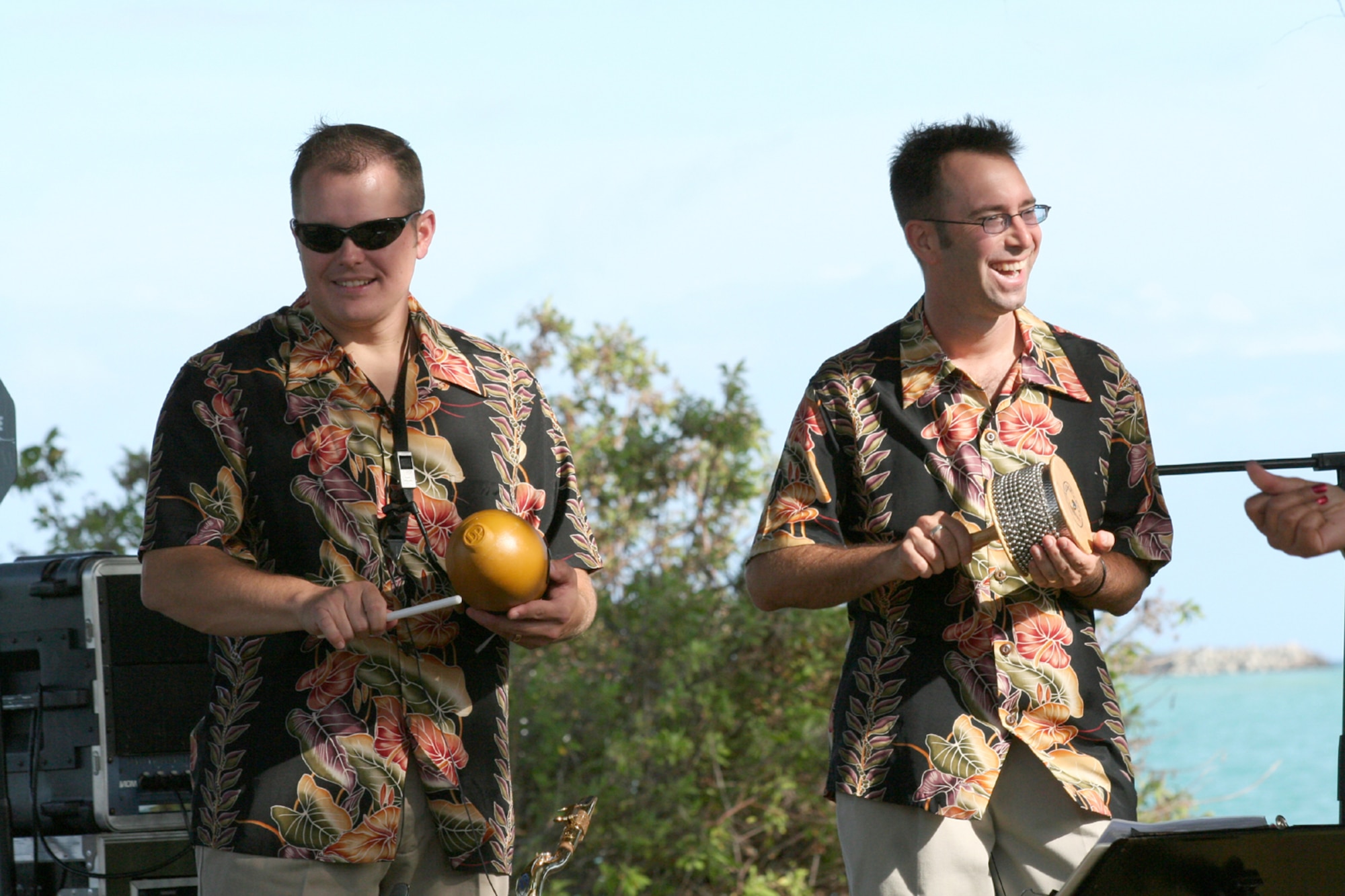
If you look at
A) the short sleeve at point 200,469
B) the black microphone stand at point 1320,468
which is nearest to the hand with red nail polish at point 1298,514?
Result: the black microphone stand at point 1320,468

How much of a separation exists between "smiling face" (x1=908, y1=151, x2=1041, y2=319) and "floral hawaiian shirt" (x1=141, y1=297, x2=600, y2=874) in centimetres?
93

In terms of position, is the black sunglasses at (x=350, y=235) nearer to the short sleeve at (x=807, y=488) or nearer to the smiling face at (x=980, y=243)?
the short sleeve at (x=807, y=488)

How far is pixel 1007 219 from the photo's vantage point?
2900 millimetres

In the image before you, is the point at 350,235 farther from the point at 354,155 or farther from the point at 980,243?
the point at 980,243

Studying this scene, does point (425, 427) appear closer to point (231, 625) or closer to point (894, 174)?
point (231, 625)

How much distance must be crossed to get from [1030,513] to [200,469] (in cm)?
138

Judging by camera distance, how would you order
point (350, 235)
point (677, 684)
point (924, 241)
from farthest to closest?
point (677, 684) → point (924, 241) → point (350, 235)

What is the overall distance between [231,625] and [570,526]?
622 mm

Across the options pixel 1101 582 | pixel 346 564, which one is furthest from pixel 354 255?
pixel 1101 582

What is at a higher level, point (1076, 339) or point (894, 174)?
point (894, 174)

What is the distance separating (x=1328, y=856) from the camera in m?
2.16

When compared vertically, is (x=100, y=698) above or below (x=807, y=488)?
below

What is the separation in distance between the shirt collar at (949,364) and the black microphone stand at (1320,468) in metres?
0.26

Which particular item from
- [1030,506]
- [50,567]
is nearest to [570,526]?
[1030,506]
